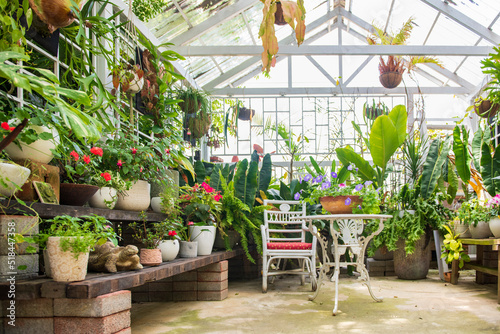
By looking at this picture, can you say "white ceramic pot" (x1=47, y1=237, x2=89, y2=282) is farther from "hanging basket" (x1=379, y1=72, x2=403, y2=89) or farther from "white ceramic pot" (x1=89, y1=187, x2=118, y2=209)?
"hanging basket" (x1=379, y1=72, x2=403, y2=89)

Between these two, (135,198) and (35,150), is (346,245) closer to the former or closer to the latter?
(135,198)

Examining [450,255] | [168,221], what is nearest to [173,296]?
[168,221]

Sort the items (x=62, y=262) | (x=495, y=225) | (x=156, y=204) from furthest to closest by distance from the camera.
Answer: (x=495, y=225), (x=156, y=204), (x=62, y=262)

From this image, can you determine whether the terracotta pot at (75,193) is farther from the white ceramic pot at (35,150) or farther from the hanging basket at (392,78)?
the hanging basket at (392,78)

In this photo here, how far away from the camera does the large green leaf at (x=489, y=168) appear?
421 cm

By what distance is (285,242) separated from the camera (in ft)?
14.8

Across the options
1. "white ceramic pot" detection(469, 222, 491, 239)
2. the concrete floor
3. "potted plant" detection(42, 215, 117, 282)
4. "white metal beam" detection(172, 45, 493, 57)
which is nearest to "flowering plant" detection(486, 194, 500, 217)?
"white ceramic pot" detection(469, 222, 491, 239)

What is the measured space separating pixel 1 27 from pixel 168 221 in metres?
1.61

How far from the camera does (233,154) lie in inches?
392

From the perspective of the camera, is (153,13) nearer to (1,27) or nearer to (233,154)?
(1,27)

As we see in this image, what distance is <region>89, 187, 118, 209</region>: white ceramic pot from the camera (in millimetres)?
2729

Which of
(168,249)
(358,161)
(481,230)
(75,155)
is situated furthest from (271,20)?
(358,161)

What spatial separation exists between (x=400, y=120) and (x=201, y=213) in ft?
8.56

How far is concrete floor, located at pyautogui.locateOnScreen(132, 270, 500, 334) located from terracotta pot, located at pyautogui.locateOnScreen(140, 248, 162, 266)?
0.37m
